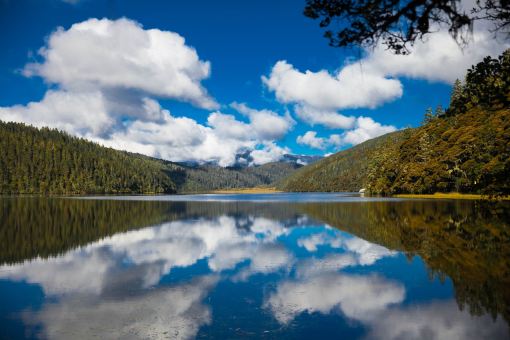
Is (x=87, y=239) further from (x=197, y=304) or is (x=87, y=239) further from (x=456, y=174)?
(x=456, y=174)

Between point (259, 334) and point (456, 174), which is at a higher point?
point (456, 174)

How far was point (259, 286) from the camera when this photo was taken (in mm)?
21172

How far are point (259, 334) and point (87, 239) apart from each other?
30.4 m

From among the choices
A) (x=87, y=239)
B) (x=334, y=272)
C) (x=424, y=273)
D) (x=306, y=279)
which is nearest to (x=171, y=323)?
(x=306, y=279)

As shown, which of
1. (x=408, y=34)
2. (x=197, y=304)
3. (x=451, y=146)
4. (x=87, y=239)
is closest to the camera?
(x=408, y=34)

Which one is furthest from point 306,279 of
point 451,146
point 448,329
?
point 451,146

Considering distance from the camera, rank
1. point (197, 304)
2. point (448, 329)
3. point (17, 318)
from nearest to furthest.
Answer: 1. point (448, 329)
2. point (17, 318)
3. point (197, 304)

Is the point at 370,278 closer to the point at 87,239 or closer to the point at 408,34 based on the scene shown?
the point at 408,34

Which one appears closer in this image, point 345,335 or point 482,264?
point 345,335

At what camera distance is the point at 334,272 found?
Answer: 80.9ft

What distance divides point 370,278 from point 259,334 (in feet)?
36.6

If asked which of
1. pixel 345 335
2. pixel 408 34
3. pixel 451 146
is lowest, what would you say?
pixel 345 335

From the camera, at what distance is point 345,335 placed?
14.2 meters

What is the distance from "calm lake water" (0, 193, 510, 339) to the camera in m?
14.9
